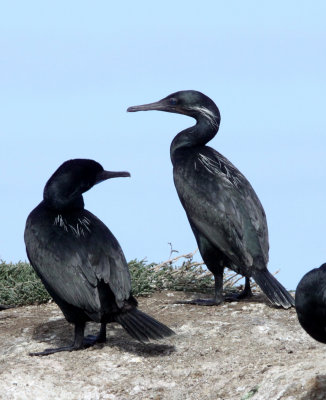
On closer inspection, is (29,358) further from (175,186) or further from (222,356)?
(175,186)

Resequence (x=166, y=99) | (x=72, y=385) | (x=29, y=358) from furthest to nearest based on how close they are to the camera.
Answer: (x=166, y=99), (x=29, y=358), (x=72, y=385)

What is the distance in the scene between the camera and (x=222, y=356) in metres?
7.14

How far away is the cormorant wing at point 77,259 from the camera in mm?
7125

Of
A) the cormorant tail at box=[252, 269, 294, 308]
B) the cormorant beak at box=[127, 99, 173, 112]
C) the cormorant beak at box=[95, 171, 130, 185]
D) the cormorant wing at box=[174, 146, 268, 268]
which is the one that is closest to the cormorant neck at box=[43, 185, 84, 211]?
the cormorant beak at box=[95, 171, 130, 185]

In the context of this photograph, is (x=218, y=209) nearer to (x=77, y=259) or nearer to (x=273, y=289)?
(x=273, y=289)

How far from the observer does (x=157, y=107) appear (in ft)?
31.7

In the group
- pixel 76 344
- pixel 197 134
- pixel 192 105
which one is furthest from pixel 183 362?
pixel 192 105

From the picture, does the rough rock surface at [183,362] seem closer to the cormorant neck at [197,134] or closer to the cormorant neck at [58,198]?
the cormorant neck at [58,198]

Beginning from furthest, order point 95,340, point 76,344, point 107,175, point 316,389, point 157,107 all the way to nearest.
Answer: point 157,107 → point 107,175 → point 95,340 → point 76,344 → point 316,389

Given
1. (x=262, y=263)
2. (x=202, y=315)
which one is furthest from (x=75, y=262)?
(x=262, y=263)

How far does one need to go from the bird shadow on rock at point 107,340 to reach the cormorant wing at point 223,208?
132 centimetres

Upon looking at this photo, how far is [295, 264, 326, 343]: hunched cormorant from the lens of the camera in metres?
5.52

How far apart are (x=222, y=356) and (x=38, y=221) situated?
6.28 ft

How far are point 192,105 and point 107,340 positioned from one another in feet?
9.22
